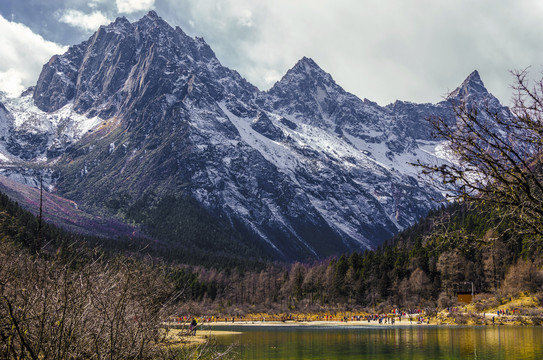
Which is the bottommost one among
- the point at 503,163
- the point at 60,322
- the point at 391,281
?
the point at 391,281

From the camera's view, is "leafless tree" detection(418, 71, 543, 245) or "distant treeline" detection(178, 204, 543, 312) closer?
"leafless tree" detection(418, 71, 543, 245)

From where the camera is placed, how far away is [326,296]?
148 meters

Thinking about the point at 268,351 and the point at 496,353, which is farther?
the point at 268,351

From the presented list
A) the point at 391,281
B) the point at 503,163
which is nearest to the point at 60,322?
the point at 503,163

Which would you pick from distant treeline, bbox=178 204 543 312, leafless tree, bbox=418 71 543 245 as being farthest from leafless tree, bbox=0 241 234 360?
distant treeline, bbox=178 204 543 312

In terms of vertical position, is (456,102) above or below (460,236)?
above

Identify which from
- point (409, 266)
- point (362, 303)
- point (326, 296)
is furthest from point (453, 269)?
point (326, 296)

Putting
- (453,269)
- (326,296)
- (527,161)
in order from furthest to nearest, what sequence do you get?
(326,296) → (453,269) → (527,161)

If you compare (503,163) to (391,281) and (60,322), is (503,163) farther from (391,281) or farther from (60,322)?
(391,281)

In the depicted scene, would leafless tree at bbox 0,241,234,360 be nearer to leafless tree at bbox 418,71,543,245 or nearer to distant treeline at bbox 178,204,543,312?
leafless tree at bbox 418,71,543,245

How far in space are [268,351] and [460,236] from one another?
38641 millimetres

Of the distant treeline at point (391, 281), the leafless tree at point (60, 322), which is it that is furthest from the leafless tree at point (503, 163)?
the distant treeline at point (391, 281)

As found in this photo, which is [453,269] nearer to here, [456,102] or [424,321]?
[424,321]

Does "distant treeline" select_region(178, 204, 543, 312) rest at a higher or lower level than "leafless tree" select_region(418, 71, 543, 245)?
lower
